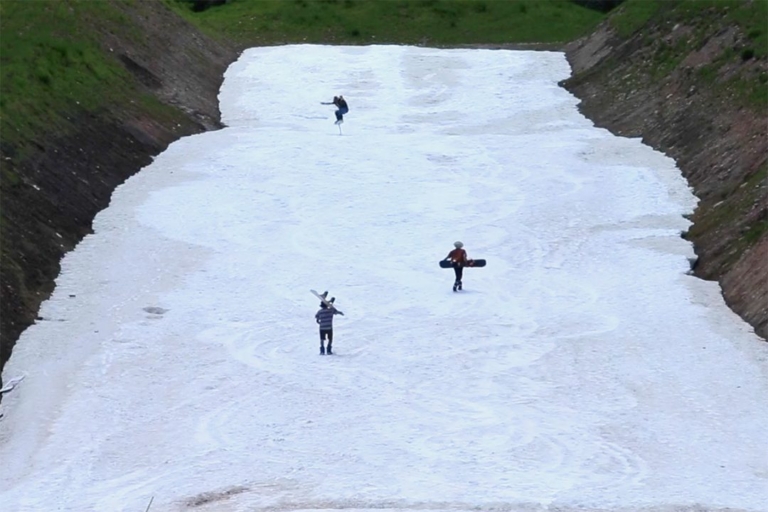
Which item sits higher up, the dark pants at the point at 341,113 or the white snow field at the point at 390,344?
the dark pants at the point at 341,113

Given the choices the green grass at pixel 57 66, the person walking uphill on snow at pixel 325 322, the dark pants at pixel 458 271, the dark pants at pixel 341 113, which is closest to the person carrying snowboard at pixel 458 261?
the dark pants at pixel 458 271

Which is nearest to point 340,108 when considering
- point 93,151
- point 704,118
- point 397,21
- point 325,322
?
point 93,151

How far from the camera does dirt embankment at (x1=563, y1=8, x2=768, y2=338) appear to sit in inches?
1549

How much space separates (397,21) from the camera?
78.6 meters

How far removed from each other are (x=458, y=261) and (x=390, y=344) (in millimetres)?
4561

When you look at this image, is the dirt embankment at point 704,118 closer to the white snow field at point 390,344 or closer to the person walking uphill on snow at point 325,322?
the white snow field at point 390,344

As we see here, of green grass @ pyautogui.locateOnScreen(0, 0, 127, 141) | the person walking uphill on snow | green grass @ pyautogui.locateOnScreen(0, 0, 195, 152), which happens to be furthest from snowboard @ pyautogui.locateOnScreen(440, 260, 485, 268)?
green grass @ pyautogui.locateOnScreen(0, 0, 127, 141)

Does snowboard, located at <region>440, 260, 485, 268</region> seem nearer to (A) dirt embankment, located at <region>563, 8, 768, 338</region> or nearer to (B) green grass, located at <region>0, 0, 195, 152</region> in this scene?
(A) dirt embankment, located at <region>563, 8, 768, 338</region>

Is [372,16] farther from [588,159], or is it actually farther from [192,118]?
[588,159]

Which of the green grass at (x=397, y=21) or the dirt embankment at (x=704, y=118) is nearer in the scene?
the dirt embankment at (x=704, y=118)

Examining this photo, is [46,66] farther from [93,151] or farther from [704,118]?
[704,118]

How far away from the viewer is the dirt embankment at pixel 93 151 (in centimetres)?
3769

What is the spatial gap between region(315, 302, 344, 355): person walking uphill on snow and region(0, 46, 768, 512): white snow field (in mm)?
474

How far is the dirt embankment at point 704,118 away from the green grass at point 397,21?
23.3 ft
